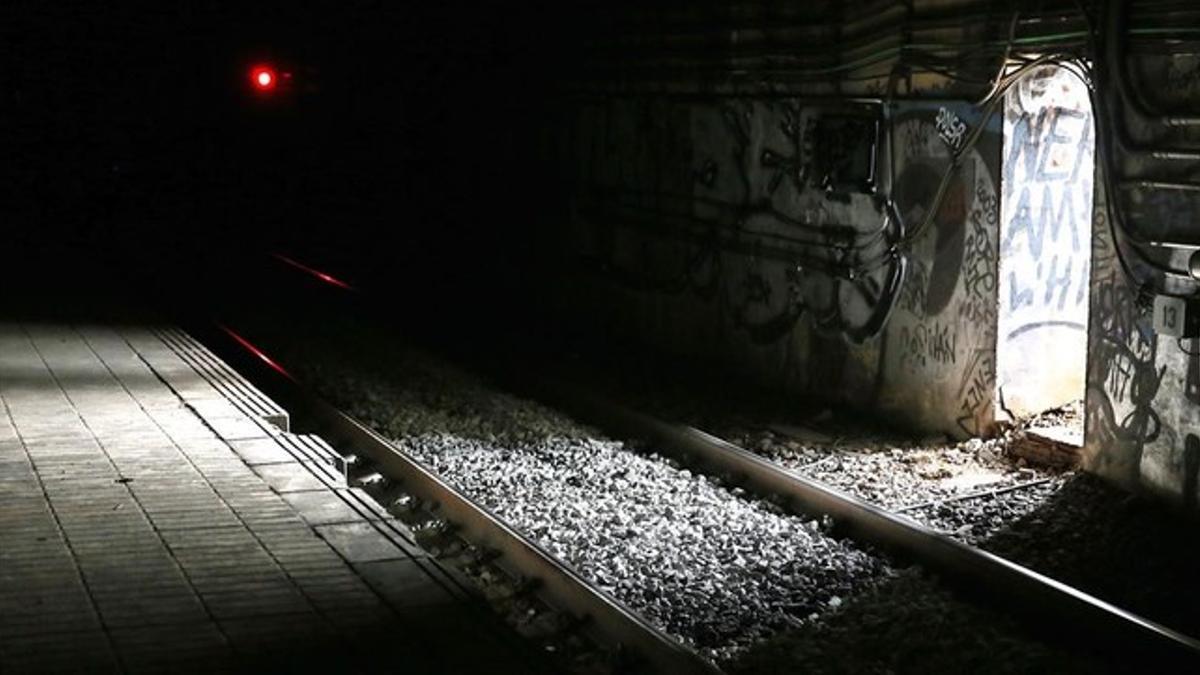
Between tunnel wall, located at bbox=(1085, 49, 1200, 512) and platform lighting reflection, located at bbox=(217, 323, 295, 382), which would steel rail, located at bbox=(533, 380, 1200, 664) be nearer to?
tunnel wall, located at bbox=(1085, 49, 1200, 512)

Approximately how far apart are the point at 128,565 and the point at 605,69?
11948 millimetres

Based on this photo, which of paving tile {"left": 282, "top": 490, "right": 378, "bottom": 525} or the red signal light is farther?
the red signal light

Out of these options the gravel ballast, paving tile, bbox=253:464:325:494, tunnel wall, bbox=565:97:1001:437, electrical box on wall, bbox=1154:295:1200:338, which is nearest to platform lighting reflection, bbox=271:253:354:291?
tunnel wall, bbox=565:97:1001:437

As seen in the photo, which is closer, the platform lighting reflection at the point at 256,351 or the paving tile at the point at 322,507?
the paving tile at the point at 322,507

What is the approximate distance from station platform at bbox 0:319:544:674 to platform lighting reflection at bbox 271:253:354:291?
10.3 meters

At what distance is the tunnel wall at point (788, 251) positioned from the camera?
1200 centimetres

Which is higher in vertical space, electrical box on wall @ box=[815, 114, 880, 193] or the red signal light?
the red signal light

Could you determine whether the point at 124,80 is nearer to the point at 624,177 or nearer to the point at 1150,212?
the point at 624,177

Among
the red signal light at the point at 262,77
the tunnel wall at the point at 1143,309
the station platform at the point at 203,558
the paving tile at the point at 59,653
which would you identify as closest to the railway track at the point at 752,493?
the station platform at the point at 203,558

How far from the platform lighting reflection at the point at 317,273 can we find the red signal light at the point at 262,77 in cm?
317

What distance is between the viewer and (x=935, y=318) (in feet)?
40.4

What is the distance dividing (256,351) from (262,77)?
12.1 meters

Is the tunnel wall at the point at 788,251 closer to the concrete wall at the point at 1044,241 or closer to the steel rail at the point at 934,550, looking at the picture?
the concrete wall at the point at 1044,241

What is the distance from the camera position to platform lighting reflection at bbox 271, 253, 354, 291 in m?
21.8
